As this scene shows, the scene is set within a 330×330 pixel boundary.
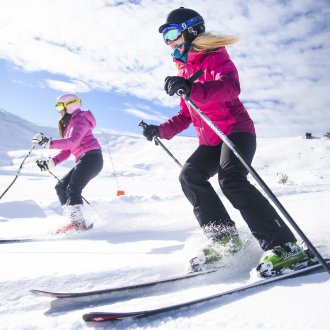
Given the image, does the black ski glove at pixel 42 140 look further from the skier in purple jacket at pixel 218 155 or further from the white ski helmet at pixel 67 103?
the skier in purple jacket at pixel 218 155

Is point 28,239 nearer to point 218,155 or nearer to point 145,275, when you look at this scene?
point 145,275

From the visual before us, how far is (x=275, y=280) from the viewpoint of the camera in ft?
6.89

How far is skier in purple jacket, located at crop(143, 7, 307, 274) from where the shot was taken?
8.14ft

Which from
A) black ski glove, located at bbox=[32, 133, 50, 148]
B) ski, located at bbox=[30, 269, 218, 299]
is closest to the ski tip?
ski, located at bbox=[30, 269, 218, 299]

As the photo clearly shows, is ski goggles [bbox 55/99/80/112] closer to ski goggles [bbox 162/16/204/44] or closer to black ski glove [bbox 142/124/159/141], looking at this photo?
black ski glove [bbox 142/124/159/141]

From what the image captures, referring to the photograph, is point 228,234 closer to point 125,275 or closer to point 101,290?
point 125,275

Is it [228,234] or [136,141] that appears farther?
[136,141]

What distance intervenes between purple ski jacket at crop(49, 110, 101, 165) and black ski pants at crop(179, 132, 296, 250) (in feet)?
8.88

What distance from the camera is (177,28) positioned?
3.13m

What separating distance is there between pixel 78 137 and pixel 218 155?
289cm

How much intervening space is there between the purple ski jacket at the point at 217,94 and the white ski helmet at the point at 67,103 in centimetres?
281

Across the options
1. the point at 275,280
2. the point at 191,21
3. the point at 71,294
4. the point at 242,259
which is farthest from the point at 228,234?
the point at 191,21

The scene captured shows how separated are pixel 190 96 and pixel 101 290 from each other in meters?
1.60

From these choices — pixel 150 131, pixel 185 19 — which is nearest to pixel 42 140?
pixel 150 131
